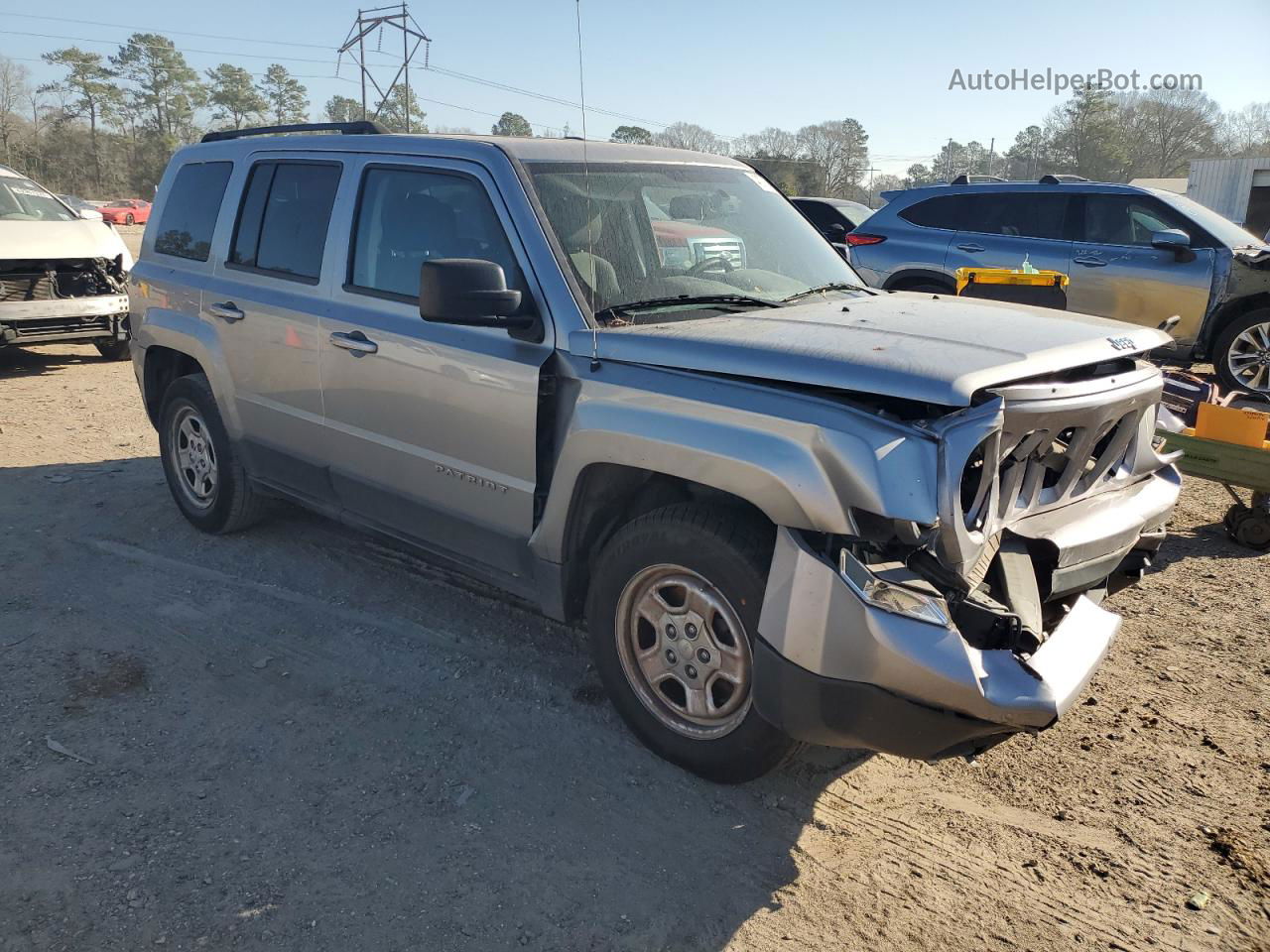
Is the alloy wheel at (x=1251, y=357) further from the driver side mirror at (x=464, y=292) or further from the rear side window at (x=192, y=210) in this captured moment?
the rear side window at (x=192, y=210)

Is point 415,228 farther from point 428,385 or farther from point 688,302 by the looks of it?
point 688,302

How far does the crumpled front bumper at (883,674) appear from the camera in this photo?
8.43ft

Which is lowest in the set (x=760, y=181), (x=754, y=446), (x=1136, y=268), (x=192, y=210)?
(x=754, y=446)

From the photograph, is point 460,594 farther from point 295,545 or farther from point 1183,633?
point 1183,633

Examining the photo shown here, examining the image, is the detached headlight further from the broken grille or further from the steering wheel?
the steering wheel

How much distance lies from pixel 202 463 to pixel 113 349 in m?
6.40

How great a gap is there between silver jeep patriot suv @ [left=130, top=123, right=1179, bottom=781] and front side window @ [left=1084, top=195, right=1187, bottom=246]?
6541mm

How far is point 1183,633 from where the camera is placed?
440cm

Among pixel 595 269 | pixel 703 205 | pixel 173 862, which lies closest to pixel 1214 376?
pixel 703 205

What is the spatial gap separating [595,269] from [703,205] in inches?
31.7

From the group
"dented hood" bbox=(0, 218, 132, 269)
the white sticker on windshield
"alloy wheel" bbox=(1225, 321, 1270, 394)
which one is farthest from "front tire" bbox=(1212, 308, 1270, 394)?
"dented hood" bbox=(0, 218, 132, 269)

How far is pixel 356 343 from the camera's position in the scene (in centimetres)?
416

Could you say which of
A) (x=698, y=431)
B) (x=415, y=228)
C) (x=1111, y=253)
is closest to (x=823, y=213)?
(x=1111, y=253)

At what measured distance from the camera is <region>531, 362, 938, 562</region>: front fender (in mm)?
2617
